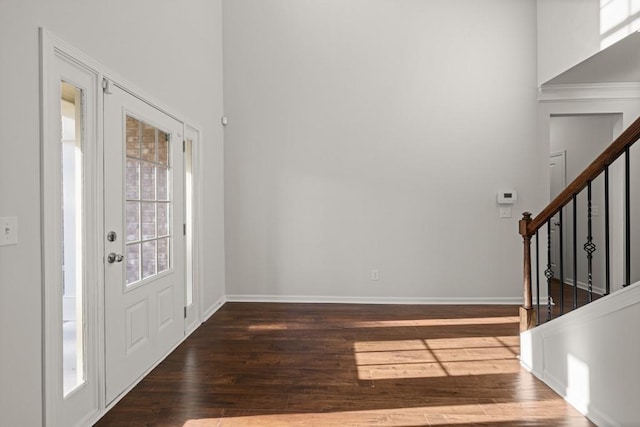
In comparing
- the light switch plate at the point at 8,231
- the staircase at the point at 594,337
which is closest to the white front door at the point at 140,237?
the light switch plate at the point at 8,231

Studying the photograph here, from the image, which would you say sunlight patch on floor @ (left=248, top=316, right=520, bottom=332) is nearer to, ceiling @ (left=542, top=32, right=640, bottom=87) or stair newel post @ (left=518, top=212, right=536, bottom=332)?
stair newel post @ (left=518, top=212, right=536, bottom=332)

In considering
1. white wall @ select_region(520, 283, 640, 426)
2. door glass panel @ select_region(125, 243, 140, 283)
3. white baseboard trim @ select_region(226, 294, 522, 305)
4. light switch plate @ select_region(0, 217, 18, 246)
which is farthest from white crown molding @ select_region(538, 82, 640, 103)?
light switch plate @ select_region(0, 217, 18, 246)

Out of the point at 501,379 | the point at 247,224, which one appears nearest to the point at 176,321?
the point at 247,224

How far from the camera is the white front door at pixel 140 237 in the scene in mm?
2688

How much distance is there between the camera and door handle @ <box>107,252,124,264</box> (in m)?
2.64

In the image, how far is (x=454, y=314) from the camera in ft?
15.7

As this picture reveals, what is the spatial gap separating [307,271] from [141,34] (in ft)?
10.4

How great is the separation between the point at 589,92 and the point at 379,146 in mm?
2389

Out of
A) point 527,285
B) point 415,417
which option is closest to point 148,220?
point 415,417

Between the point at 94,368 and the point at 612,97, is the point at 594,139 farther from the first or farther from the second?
the point at 94,368

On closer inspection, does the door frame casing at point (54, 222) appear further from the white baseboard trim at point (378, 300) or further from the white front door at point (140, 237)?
the white baseboard trim at point (378, 300)

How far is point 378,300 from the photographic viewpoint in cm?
530

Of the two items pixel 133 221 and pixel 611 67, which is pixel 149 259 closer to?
pixel 133 221

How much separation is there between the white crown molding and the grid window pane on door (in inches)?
165
